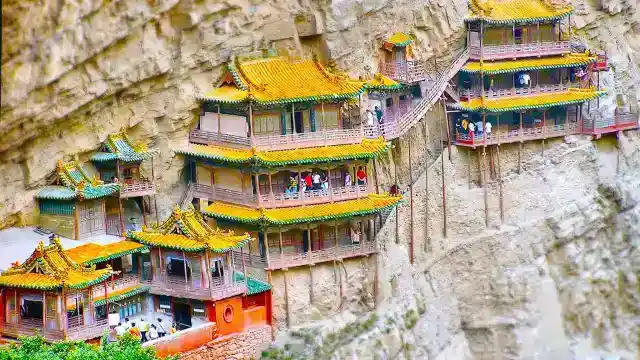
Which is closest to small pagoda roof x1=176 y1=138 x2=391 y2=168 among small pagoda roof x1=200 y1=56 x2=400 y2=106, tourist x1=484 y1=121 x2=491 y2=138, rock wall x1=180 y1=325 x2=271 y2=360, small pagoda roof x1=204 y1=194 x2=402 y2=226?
small pagoda roof x1=204 y1=194 x2=402 y2=226

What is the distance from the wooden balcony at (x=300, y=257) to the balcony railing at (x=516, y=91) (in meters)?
10.4

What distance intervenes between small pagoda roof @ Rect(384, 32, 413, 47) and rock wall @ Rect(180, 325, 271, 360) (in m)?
13.9

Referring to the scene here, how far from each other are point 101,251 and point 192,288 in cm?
360

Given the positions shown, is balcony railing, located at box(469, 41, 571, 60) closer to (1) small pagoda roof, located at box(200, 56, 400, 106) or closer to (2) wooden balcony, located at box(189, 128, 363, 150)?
(1) small pagoda roof, located at box(200, 56, 400, 106)

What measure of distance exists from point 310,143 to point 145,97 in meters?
6.75

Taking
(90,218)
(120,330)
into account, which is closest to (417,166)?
(90,218)

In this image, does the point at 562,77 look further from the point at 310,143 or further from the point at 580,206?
the point at 310,143

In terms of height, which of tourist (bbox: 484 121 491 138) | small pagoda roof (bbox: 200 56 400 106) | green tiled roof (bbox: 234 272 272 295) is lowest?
green tiled roof (bbox: 234 272 272 295)

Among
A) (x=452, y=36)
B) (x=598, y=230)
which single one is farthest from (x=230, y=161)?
(x=598, y=230)

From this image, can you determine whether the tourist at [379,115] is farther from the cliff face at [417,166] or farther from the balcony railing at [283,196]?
the balcony railing at [283,196]

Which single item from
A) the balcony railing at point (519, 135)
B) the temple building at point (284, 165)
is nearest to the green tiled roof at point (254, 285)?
the temple building at point (284, 165)

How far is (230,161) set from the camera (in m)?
64.8

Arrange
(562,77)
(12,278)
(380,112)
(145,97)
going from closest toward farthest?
1. (12,278)
2. (145,97)
3. (380,112)
4. (562,77)

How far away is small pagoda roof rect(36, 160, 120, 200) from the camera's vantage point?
61656mm
